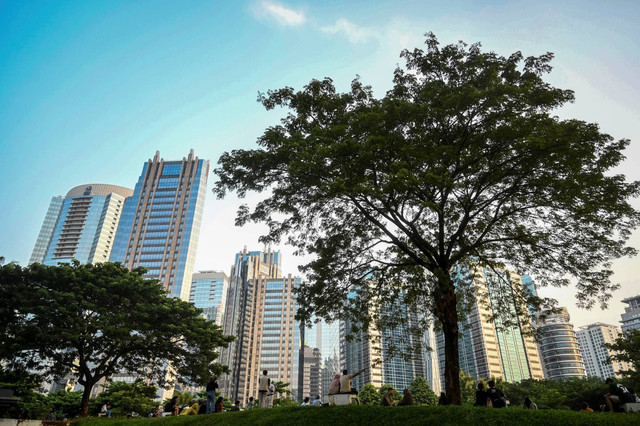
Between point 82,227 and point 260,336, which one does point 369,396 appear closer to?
point 260,336

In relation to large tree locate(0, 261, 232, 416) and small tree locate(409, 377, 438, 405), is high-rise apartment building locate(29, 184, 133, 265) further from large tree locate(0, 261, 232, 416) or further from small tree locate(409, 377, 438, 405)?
large tree locate(0, 261, 232, 416)

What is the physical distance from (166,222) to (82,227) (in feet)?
186

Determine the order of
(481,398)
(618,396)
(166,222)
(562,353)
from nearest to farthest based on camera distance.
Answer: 1. (618,396)
2. (481,398)
3. (166,222)
4. (562,353)

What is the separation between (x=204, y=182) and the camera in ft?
454

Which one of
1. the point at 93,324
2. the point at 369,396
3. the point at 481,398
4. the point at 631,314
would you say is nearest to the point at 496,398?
the point at 481,398

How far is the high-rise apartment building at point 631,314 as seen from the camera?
160 meters

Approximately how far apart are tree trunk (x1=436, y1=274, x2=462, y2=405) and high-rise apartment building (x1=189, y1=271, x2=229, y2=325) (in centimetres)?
17533

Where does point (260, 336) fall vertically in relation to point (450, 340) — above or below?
above

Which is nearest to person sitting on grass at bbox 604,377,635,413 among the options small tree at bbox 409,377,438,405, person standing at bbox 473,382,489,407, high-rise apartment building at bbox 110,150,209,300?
person standing at bbox 473,382,489,407

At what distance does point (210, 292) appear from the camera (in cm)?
18412

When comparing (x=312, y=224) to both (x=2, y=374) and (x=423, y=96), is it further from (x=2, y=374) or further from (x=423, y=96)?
(x=2, y=374)

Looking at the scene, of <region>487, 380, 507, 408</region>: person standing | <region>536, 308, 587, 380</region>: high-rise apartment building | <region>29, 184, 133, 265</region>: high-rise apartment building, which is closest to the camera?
<region>487, 380, 507, 408</region>: person standing

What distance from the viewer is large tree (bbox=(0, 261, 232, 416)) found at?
2358cm

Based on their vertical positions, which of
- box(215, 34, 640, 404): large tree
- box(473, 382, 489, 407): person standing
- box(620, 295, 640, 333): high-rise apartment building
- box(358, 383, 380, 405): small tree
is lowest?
box(358, 383, 380, 405): small tree
